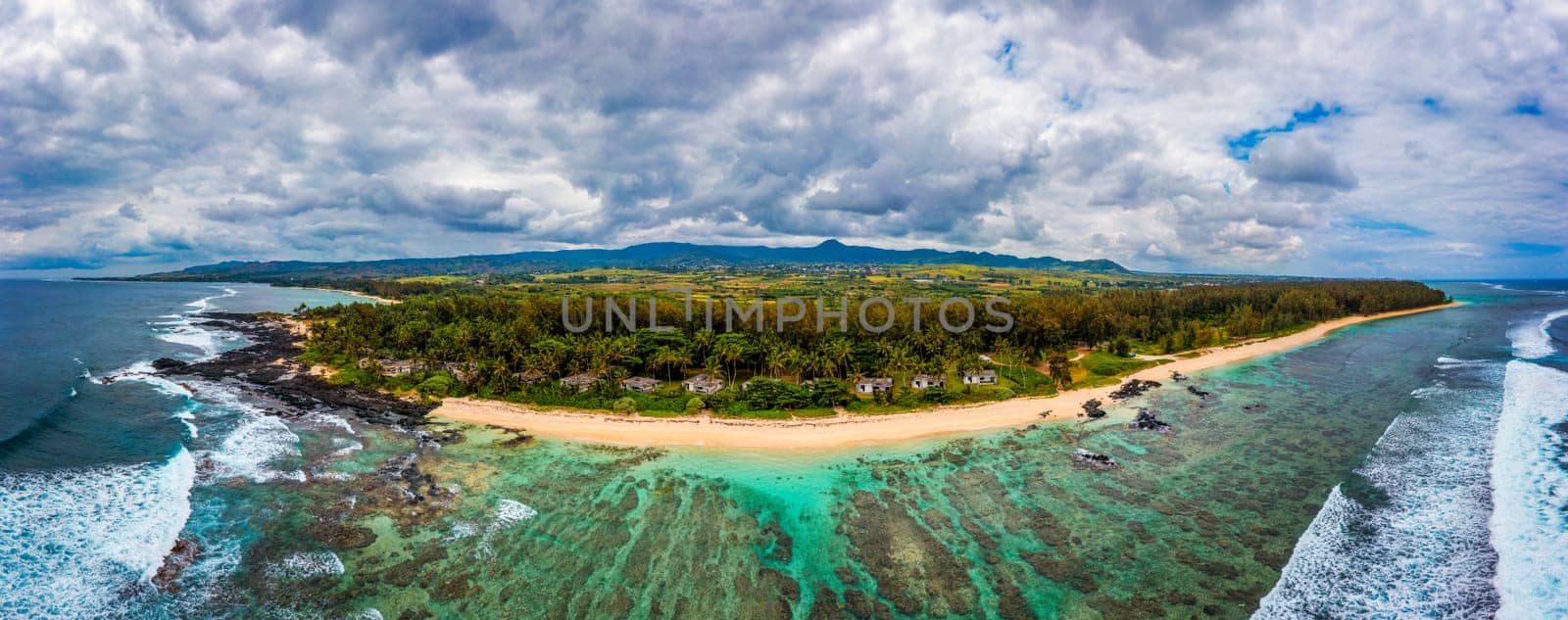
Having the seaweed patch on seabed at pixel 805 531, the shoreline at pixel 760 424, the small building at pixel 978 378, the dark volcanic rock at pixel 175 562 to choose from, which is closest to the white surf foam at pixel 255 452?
the seaweed patch on seabed at pixel 805 531

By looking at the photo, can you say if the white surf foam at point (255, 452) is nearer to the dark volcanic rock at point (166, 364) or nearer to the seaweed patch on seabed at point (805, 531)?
the seaweed patch on seabed at point (805, 531)

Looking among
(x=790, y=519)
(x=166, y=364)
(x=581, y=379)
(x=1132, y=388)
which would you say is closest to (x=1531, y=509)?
(x=1132, y=388)

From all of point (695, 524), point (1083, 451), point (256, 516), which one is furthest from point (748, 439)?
point (256, 516)

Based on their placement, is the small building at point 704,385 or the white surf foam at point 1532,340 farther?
the white surf foam at point 1532,340

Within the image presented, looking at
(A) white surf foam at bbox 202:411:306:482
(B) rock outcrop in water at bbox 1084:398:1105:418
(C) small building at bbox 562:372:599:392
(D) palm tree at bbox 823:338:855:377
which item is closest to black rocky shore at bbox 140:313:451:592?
(A) white surf foam at bbox 202:411:306:482

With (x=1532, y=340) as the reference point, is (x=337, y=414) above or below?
below

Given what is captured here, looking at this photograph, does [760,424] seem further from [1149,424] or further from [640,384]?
[1149,424]
